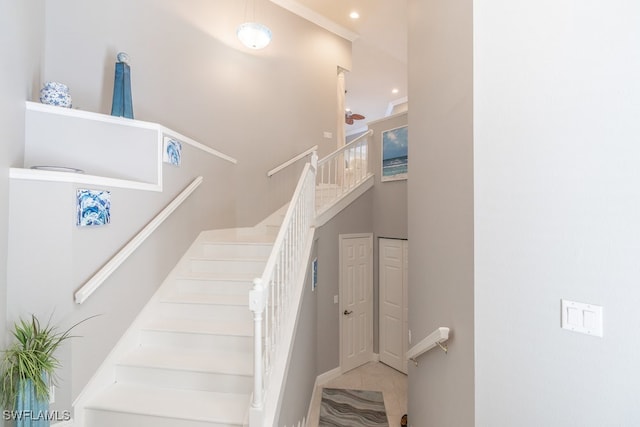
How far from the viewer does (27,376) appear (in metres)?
1.47

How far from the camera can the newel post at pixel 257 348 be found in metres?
1.55

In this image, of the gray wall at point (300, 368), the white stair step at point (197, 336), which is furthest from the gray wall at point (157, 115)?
the gray wall at point (300, 368)

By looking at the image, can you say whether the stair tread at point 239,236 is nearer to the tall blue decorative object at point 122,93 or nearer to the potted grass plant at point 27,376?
the tall blue decorative object at point 122,93

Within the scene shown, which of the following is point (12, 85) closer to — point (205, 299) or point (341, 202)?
point (205, 299)

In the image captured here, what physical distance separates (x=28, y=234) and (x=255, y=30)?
10.3 feet

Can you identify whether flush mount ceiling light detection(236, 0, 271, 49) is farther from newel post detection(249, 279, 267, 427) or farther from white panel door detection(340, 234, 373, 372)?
newel post detection(249, 279, 267, 427)

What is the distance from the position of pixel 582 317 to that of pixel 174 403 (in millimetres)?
2278

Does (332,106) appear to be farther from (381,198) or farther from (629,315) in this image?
(629,315)

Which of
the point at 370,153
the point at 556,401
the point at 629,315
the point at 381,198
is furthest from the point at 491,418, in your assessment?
the point at 370,153

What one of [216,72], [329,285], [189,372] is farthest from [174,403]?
[216,72]

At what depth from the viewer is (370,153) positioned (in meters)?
4.94

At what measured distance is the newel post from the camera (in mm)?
1550

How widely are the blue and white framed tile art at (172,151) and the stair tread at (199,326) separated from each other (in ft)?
4.58

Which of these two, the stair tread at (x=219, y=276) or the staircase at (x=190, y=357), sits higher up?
the stair tread at (x=219, y=276)
